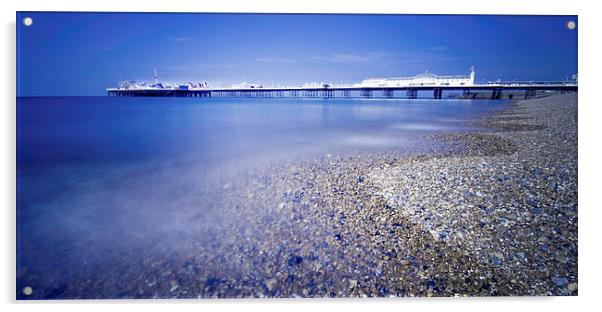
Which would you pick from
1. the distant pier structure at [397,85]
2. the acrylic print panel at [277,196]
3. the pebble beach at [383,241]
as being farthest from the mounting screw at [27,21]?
the pebble beach at [383,241]

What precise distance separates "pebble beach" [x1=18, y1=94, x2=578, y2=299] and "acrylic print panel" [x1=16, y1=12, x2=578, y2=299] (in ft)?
0.04

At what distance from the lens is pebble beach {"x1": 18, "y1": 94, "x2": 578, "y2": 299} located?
194 centimetres

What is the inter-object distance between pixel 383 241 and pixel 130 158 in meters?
3.38

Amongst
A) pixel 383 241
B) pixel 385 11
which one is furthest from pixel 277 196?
pixel 385 11

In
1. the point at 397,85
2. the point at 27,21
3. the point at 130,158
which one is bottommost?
the point at 130,158

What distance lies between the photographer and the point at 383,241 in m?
2.10

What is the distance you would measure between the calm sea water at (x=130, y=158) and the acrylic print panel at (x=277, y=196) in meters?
0.02

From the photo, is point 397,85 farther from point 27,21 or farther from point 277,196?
point 27,21

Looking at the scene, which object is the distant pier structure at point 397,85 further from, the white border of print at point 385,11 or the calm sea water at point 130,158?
the white border of print at point 385,11

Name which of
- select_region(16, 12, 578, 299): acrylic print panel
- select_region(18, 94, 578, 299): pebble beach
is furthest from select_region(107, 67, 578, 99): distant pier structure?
select_region(18, 94, 578, 299): pebble beach

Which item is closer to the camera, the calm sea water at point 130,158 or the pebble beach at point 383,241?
the pebble beach at point 383,241

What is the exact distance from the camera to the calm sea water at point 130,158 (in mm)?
2354

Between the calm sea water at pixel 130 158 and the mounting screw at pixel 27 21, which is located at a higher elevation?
the mounting screw at pixel 27 21
